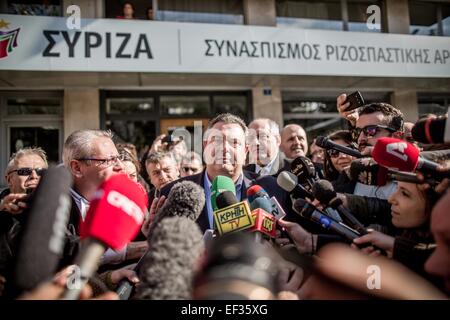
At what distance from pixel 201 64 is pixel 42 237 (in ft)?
17.6

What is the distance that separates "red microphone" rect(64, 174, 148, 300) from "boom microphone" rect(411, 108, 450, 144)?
954mm

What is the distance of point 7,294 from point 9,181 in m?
1.36

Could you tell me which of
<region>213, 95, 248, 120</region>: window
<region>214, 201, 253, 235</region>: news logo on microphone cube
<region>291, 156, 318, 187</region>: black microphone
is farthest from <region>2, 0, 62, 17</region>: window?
<region>214, 201, 253, 235</region>: news logo on microphone cube

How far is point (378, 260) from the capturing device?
49.7 inches

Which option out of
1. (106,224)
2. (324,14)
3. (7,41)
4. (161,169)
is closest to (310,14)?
(324,14)

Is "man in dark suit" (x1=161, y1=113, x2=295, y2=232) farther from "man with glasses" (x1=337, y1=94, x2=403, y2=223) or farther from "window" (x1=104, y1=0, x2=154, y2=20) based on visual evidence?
"window" (x1=104, y1=0, x2=154, y2=20)

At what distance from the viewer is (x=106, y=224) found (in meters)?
0.94

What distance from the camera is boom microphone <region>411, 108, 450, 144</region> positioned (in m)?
1.16

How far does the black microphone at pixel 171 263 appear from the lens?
92 cm

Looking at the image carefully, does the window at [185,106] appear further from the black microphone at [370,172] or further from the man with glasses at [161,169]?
the black microphone at [370,172]

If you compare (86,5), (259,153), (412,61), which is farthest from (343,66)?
(86,5)

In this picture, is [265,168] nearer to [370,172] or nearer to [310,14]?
[370,172]

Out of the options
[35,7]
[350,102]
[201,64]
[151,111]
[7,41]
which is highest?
[35,7]

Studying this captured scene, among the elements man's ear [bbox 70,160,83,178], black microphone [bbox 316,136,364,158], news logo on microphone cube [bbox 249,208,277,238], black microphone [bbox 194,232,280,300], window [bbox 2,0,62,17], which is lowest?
black microphone [bbox 194,232,280,300]
